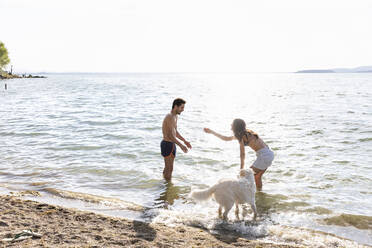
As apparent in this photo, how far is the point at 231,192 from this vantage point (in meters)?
5.80

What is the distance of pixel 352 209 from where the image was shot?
6.98 metres

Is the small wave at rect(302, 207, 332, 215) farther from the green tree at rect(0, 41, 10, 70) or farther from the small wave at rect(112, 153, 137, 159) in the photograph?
the green tree at rect(0, 41, 10, 70)

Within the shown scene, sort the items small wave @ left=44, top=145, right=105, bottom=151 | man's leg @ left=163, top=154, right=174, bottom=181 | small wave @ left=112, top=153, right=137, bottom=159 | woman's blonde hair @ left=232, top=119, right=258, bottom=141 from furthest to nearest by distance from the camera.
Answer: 1. small wave @ left=44, top=145, right=105, bottom=151
2. small wave @ left=112, top=153, right=137, bottom=159
3. man's leg @ left=163, top=154, right=174, bottom=181
4. woman's blonde hair @ left=232, top=119, right=258, bottom=141

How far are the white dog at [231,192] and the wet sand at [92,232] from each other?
614 millimetres

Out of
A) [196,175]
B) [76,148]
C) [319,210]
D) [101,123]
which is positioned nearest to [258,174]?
[319,210]

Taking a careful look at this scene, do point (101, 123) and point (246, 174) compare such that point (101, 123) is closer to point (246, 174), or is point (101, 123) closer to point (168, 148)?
point (168, 148)

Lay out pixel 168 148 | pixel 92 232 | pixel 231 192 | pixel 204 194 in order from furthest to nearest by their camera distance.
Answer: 1. pixel 168 148
2. pixel 204 194
3. pixel 231 192
4. pixel 92 232

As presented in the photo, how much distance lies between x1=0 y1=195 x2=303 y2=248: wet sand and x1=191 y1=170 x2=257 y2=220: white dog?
0.61m

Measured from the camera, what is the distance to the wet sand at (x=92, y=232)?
15.8 ft

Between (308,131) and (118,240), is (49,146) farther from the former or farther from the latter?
(308,131)

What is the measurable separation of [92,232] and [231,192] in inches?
101

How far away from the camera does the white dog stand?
5801 mm

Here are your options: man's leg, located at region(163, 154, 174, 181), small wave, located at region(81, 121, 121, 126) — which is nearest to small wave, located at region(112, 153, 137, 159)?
man's leg, located at region(163, 154, 174, 181)

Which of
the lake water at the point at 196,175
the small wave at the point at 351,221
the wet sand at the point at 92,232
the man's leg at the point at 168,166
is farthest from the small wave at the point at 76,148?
the small wave at the point at 351,221
